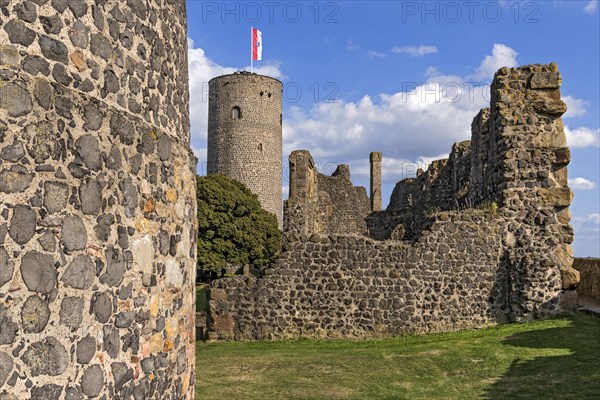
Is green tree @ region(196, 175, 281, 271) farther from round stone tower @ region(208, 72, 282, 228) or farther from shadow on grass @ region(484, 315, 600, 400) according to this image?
shadow on grass @ region(484, 315, 600, 400)

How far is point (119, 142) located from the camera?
3.70m

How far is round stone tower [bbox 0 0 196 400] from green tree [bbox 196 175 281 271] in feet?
100.0

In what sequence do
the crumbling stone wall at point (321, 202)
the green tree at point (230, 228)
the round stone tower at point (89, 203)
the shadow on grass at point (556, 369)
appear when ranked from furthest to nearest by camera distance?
the green tree at point (230, 228) → the crumbling stone wall at point (321, 202) → the shadow on grass at point (556, 369) → the round stone tower at point (89, 203)

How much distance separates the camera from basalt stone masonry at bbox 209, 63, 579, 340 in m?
12.9

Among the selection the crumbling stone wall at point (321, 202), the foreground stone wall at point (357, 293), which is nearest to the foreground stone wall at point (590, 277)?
the foreground stone wall at point (357, 293)

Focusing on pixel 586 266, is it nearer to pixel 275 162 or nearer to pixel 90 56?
pixel 90 56

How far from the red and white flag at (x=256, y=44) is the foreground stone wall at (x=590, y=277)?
40246 mm

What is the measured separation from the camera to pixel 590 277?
16.6 metres

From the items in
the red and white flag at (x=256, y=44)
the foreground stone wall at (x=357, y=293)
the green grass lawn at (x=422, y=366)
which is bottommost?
the green grass lawn at (x=422, y=366)

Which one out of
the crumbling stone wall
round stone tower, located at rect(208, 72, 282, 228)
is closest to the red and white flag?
round stone tower, located at rect(208, 72, 282, 228)

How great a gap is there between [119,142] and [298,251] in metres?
9.54

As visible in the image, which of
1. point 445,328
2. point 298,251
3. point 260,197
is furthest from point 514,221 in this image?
point 260,197

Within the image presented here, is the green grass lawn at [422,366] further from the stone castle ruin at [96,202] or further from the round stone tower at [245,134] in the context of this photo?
the round stone tower at [245,134]

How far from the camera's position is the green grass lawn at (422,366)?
27.5 feet
